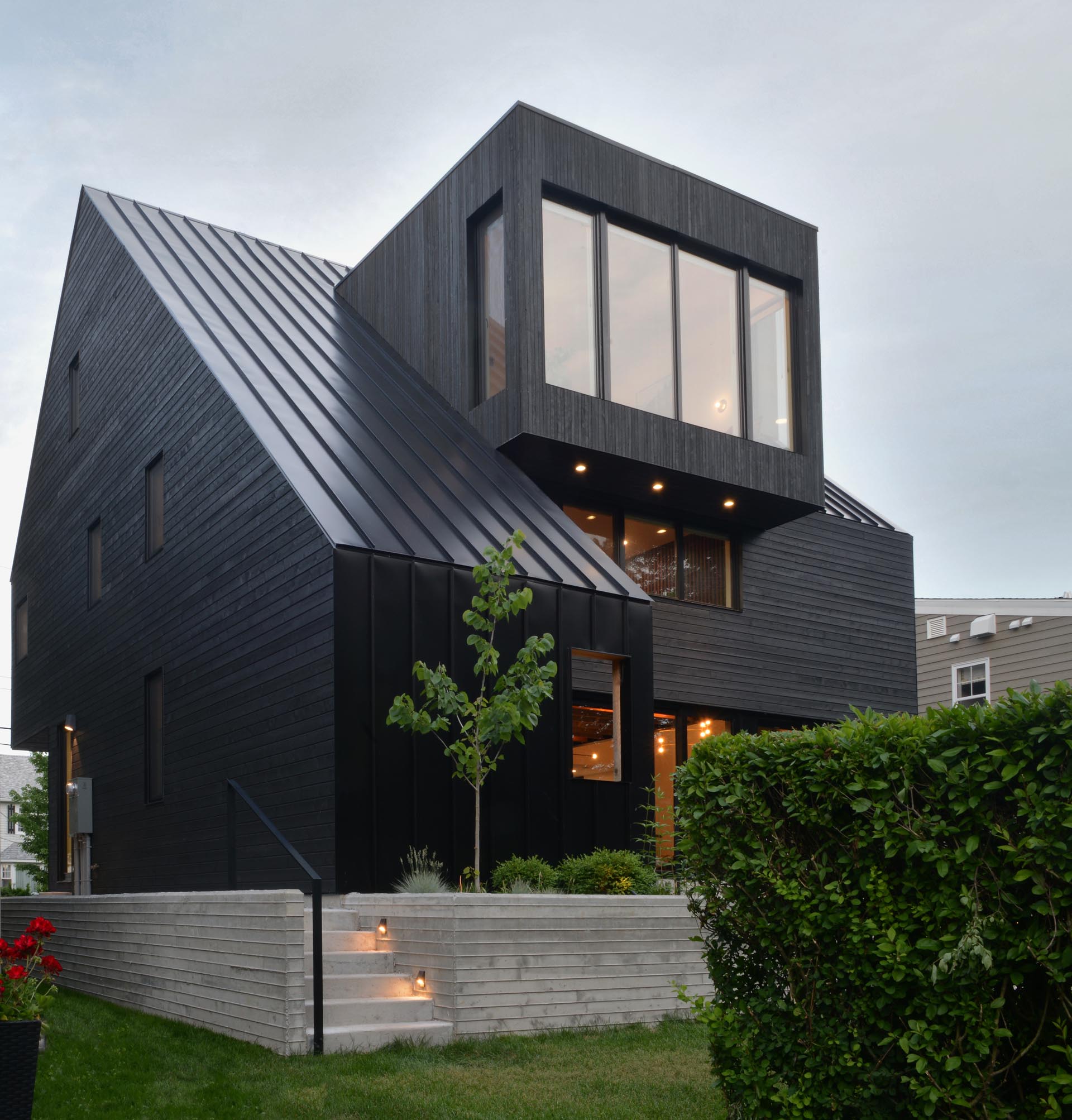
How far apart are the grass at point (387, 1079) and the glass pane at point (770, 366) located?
8.58 meters

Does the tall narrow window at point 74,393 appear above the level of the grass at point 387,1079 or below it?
above

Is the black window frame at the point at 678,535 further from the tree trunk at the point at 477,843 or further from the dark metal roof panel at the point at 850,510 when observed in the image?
the tree trunk at the point at 477,843

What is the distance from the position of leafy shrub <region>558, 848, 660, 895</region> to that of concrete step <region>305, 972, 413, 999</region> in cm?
162

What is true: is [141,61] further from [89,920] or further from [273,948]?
[273,948]

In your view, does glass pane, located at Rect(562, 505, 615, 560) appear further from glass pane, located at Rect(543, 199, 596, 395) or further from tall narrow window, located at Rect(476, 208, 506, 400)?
tall narrow window, located at Rect(476, 208, 506, 400)

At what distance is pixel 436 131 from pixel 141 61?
720 inches

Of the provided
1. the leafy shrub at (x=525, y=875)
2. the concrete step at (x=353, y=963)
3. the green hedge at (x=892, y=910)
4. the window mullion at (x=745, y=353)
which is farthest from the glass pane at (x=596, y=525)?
the green hedge at (x=892, y=910)

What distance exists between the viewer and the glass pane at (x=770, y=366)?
49.2 ft

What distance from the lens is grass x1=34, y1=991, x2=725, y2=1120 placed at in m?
5.89

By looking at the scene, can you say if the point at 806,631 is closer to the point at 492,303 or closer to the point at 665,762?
the point at 665,762

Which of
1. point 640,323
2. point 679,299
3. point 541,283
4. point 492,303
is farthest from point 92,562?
point 679,299

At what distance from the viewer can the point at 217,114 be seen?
31.9m

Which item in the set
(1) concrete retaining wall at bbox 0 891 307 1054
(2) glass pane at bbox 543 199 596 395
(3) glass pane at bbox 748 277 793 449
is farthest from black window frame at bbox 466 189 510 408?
(1) concrete retaining wall at bbox 0 891 307 1054

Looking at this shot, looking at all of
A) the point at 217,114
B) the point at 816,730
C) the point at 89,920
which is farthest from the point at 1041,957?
the point at 217,114
